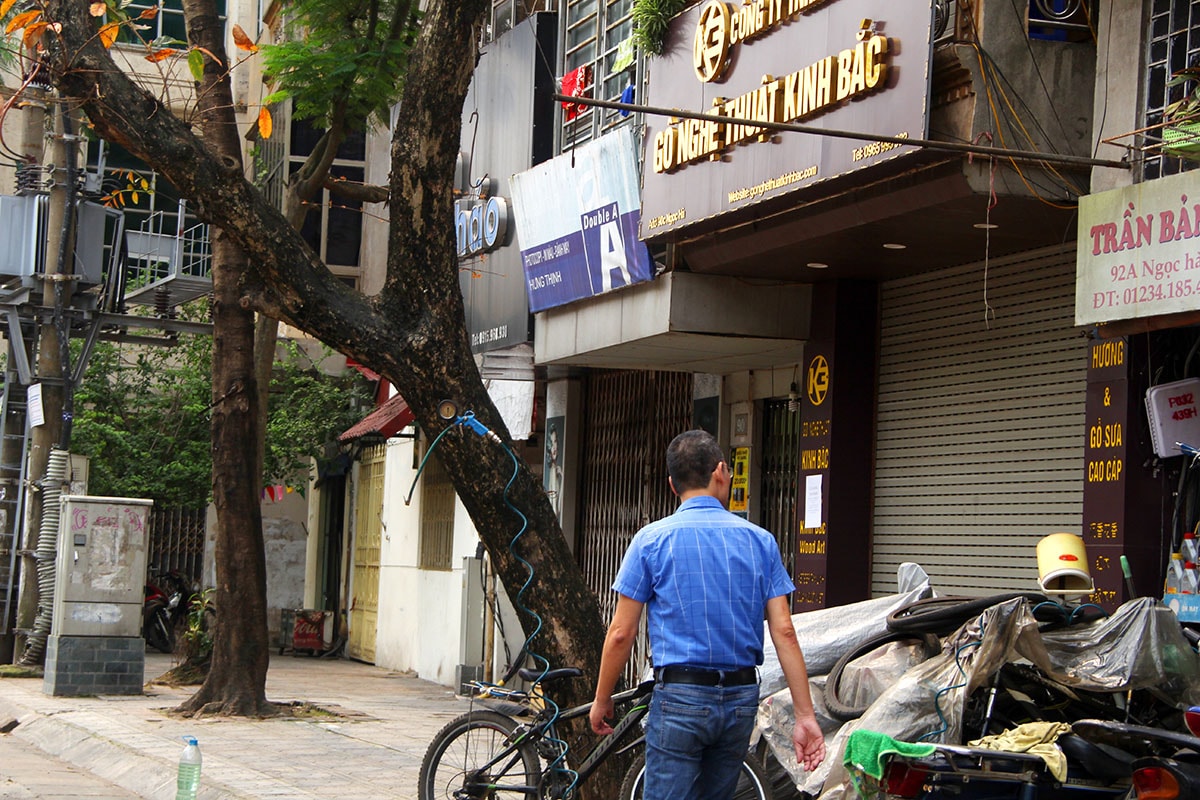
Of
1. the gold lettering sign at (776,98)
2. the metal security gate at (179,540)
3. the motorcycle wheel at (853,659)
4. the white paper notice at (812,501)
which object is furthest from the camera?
the metal security gate at (179,540)

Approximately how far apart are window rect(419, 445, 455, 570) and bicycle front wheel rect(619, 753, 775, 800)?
11.7 m

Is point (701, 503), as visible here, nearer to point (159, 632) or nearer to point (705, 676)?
point (705, 676)

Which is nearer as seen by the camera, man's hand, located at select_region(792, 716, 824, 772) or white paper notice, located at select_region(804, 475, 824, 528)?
man's hand, located at select_region(792, 716, 824, 772)

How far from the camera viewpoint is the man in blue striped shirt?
5465 mm

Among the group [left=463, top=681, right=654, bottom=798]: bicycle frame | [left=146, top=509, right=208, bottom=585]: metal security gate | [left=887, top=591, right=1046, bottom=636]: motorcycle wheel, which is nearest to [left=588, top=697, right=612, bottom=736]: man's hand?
[left=463, top=681, right=654, bottom=798]: bicycle frame

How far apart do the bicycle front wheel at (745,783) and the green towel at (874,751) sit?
847 mm

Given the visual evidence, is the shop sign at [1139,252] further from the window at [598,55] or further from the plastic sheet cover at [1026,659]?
the window at [598,55]

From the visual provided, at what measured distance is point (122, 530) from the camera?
15242mm

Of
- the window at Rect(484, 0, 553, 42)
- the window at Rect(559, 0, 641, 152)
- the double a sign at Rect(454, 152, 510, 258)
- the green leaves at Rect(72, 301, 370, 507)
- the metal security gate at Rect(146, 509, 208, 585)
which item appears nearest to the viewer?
the window at Rect(559, 0, 641, 152)

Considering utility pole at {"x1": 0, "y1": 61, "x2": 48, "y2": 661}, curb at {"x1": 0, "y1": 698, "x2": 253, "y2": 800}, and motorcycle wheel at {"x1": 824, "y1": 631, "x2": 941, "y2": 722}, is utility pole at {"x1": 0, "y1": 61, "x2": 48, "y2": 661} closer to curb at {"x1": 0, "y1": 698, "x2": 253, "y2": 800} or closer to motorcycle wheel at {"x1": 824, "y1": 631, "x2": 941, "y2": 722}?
curb at {"x1": 0, "y1": 698, "x2": 253, "y2": 800}

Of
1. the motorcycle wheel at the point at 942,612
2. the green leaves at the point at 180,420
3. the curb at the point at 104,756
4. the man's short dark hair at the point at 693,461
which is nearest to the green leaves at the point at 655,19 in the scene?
the motorcycle wheel at the point at 942,612

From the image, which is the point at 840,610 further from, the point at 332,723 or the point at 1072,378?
the point at 332,723

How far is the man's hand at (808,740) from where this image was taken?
547 centimetres

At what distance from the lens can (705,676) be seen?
5.48 m
